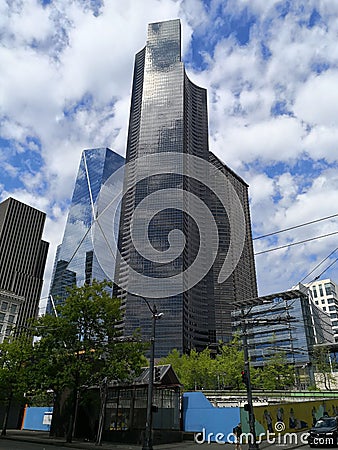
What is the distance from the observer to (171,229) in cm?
15138

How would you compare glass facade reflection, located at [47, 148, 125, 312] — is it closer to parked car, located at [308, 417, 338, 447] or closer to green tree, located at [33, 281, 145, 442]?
green tree, located at [33, 281, 145, 442]

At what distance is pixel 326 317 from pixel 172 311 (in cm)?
5951

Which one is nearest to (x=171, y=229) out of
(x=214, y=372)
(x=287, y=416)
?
(x=214, y=372)

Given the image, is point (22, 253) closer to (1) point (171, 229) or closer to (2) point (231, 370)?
(1) point (171, 229)

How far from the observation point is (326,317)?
13225 cm

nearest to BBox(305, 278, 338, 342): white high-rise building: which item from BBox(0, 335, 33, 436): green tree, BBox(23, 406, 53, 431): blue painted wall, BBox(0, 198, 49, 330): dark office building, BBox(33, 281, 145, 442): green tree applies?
BBox(0, 198, 49, 330): dark office building

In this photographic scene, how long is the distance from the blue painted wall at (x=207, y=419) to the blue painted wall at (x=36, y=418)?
1976cm

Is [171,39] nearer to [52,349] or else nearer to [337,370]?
[337,370]

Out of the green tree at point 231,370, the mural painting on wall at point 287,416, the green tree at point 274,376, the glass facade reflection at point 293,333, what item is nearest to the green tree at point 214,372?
the green tree at point 231,370

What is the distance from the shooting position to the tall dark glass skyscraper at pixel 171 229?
141 meters

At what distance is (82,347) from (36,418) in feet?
76.9

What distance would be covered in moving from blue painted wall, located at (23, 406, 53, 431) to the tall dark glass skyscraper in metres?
75.6

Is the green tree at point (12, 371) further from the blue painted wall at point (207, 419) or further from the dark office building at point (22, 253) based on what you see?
the dark office building at point (22, 253)

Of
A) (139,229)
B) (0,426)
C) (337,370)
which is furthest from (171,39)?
(0,426)
